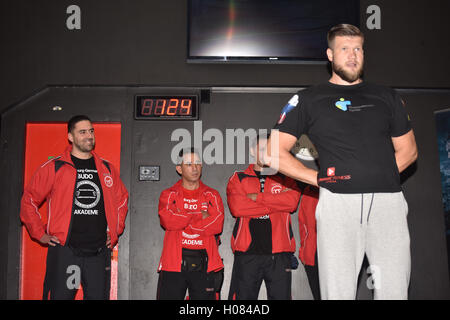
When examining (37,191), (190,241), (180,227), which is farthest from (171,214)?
(37,191)

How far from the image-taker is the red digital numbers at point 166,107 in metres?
4.51

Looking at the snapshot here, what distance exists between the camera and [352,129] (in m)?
1.87

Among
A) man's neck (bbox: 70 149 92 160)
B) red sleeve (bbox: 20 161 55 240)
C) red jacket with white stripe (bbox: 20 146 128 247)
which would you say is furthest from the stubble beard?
red sleeve (bbox: 20 161 55 240)

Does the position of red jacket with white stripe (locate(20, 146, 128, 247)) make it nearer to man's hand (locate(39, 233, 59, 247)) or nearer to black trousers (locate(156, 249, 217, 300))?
man's hand (locate(39, 233, 59, 247))

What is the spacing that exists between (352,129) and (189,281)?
2.41 metres

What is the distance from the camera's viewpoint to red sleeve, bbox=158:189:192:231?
12.3ft

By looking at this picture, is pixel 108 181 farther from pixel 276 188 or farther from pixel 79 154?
pixel 276 188

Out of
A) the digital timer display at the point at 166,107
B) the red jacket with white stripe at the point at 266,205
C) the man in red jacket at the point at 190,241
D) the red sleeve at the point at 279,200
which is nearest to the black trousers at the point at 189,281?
the man in red jacket at the point at 190,241

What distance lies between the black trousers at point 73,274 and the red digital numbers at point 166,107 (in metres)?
1.61

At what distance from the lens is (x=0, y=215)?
434 cm

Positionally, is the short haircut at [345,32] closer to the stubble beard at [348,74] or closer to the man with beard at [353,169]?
the man with beard at [353,169]
